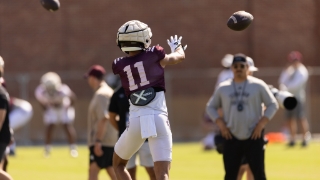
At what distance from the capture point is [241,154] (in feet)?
35.5

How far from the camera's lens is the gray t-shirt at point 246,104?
10758 millimetres

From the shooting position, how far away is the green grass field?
15289mm

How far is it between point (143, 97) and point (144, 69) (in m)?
0.31

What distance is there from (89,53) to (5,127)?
17.3 meters

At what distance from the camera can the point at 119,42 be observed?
911 cm

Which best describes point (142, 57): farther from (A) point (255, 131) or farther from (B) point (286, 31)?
(B) point (286, 31)

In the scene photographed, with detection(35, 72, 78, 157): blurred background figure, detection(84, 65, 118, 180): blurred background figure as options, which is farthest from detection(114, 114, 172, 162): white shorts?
detection(35, 72, 78, 157): blurred background figure

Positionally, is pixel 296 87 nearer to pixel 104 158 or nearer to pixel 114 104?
pixel 104 158

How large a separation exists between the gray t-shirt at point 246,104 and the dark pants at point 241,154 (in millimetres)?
106

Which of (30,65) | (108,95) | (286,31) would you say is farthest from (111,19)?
(108,95)

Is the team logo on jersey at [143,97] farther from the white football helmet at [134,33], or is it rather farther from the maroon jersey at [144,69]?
the white football helmet at [134,33]

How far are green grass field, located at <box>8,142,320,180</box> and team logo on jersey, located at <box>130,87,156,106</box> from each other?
19.7ft

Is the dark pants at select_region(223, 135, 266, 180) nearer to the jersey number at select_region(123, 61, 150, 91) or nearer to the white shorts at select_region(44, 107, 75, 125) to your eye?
the jersey number at select_region(123, 61, 150, 91)

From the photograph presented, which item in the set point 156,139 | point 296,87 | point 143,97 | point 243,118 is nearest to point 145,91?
point 143,97
